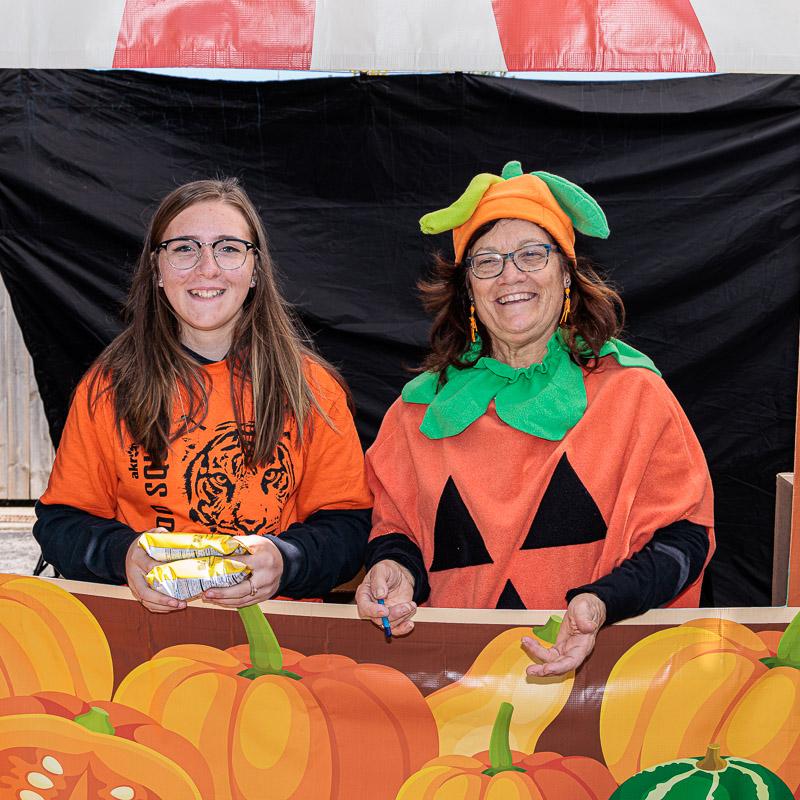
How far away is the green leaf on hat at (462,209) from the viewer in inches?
75.4

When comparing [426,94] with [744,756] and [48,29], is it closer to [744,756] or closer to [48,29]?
[48,29]

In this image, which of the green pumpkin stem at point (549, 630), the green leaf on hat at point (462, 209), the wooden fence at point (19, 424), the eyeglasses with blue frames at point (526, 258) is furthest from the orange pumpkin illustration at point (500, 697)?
the wooden fence at point (19, 424)

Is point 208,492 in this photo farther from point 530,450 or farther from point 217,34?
point 217,34

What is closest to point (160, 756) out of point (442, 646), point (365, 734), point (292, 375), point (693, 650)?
point (365, 734)

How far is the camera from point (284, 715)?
1.70 meters

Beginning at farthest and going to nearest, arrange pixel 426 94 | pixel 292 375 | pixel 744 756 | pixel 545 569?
pixel 426 94, pixel 292 375, pixel 545 569, pixel 744 756

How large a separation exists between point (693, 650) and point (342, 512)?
0.76 metres

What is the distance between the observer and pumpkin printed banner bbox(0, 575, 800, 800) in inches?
65.5

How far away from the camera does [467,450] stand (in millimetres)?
1916

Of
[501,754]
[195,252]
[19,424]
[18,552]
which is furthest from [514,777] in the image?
[19,424]

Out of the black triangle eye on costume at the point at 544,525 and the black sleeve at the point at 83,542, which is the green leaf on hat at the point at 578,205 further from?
the black sleeve at the point at 83,542

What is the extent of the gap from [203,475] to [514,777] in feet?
2.73

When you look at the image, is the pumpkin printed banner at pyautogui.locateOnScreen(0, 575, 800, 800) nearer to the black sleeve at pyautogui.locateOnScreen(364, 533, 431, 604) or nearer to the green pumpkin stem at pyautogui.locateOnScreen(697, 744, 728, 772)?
the green pumpkin stem at pyautogui.locateOnScreen(697, 744, 728, 772)

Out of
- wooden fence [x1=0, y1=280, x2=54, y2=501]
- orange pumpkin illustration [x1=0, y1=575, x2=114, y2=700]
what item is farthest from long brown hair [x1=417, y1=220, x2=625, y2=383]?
wooden fence [x1=0, y1=280, x2=54, y2=501]
